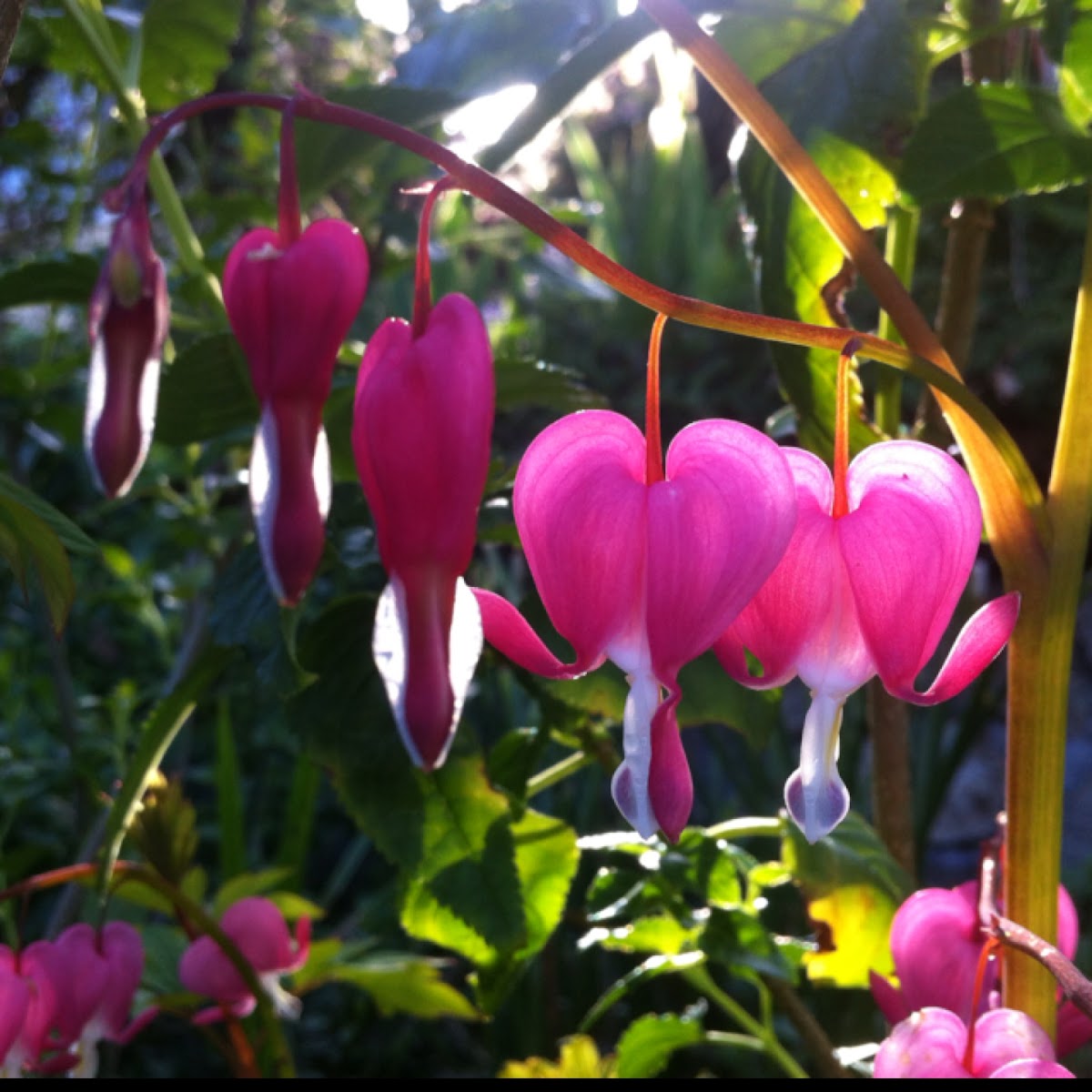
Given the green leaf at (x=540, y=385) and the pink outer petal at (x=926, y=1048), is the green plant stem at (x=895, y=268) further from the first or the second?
the pink outer petal at (x=926, y=1048)

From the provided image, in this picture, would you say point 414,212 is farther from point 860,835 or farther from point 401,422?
point 401,422

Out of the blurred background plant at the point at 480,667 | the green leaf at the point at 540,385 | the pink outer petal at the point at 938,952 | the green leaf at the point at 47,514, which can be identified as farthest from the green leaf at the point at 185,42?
the pink outer petal at the point at 938,952

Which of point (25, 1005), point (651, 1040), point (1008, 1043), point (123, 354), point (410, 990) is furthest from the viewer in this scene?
point (410, 990)

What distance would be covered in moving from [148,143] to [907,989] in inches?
17.1

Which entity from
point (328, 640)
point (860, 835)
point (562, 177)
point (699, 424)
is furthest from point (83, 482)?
point (562, 177)

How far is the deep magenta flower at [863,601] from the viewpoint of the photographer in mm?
346

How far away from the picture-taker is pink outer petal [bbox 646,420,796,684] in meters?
0.33

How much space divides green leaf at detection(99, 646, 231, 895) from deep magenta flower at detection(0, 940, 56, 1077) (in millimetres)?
Result: 58

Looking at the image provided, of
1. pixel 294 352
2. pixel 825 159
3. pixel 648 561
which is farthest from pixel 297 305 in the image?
pixel 825 159

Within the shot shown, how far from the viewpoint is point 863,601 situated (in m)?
0.35

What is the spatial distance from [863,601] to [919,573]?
0.02m

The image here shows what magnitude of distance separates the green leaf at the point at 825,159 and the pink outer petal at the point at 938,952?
0.66 feet

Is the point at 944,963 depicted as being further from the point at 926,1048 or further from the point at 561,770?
the point at 561,770

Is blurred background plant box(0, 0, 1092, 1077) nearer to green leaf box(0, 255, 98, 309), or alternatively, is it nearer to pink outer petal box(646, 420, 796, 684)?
green leaf box(0, 255, 98, 309)
